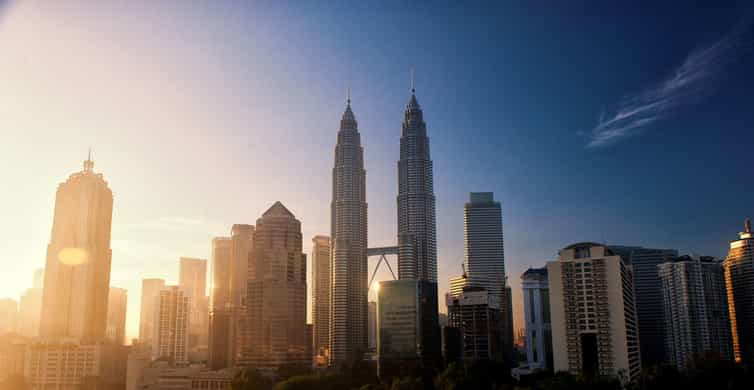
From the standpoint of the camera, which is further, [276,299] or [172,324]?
[172,324]

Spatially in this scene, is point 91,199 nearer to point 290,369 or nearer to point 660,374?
point 290,369

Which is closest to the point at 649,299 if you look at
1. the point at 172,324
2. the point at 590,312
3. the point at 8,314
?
the point at 590,312

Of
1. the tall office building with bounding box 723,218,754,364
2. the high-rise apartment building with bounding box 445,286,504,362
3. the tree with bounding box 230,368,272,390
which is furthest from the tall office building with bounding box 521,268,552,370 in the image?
the tree with bounding box 230,368,272,390

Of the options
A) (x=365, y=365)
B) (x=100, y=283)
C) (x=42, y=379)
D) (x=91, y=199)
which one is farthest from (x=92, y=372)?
(x=365, y=365)

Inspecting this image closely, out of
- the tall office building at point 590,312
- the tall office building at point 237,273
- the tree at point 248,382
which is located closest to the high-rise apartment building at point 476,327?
the tall office building at point 237,273

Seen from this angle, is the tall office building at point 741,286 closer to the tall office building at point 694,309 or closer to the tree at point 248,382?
the tall office building at point 694,309

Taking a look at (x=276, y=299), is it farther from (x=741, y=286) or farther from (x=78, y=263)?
(x=741, y=286)

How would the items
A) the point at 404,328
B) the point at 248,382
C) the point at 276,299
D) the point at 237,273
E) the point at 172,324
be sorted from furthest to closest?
the point at 172,324
the point at 237,273
the point at 276,299
the point at 404,328
the point at 248,382
